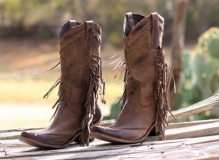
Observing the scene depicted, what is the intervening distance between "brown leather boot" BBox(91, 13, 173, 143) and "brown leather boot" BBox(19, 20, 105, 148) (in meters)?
0.09

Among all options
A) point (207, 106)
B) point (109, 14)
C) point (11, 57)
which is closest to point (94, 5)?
point (109, 14)

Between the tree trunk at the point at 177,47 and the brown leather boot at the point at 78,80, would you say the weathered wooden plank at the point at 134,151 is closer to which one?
the brown leather boot at the point at 78,80

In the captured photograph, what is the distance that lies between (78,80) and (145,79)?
0.66 feet

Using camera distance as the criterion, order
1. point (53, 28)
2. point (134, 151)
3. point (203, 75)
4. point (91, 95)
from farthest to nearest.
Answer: point (53, 28) → point (203, 75) → point (91, 95) → point (134, 151)

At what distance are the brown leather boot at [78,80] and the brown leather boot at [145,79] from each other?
9 cm

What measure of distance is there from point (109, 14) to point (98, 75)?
14.0m

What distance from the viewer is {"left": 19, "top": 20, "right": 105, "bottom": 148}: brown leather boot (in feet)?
5.39

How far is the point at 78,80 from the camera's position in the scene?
1.67 metres

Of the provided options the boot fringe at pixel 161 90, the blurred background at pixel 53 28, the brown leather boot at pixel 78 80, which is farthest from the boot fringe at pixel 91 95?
the blurred background at pixel 53 28

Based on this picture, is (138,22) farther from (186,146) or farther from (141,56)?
(186,146)

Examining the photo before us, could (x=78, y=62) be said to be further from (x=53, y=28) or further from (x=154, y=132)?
(x=53, y=28)

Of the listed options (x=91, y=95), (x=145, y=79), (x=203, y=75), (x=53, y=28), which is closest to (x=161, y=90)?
(x=145, y=79)

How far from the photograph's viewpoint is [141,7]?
15539 millimetres

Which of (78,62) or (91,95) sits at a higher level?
(78,62)
